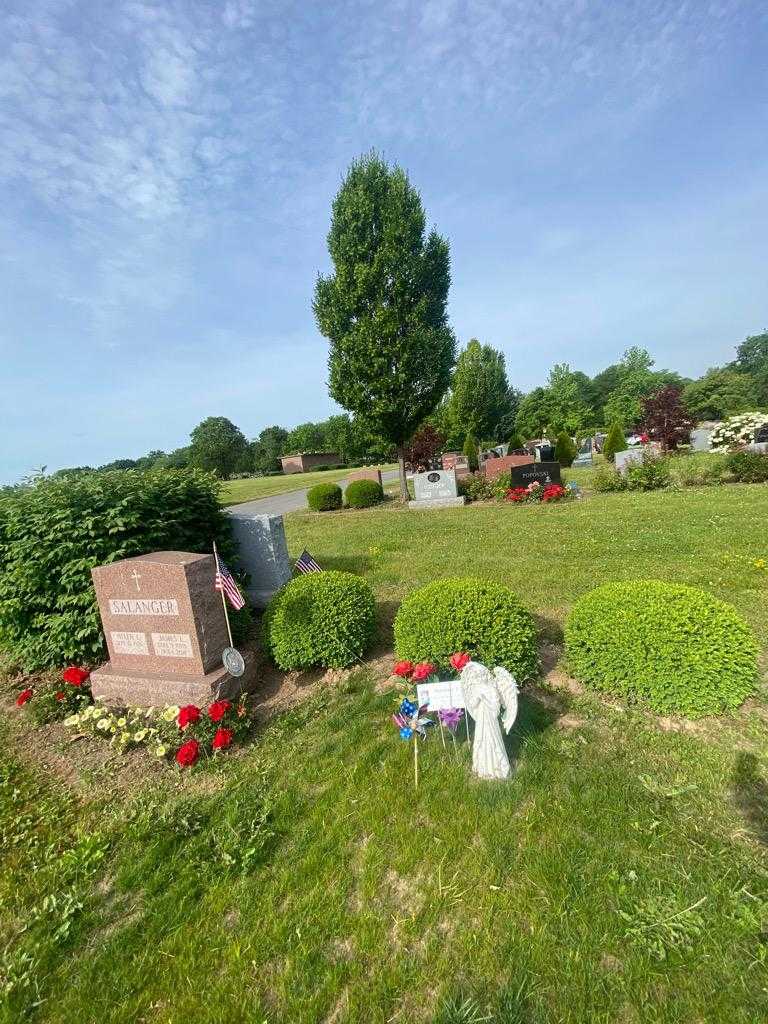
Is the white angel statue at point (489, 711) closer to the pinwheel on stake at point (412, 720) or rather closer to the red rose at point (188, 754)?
the pinwheel on stake at point (412, 720)

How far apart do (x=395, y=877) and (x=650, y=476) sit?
50.4ft

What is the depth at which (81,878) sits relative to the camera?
2588 mm

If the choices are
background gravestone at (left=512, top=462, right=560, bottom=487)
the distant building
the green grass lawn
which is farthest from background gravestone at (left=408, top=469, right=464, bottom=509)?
the distant building

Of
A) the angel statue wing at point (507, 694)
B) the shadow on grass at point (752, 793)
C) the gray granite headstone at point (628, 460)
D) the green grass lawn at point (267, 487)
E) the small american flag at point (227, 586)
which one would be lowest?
the shadow on grass at point (752, 793)

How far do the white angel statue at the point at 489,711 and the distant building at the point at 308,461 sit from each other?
65.1 metres

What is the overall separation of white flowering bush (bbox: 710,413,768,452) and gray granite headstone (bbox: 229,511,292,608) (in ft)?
60.5

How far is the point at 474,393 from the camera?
37562 mm

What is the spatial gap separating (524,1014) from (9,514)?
6330 mm

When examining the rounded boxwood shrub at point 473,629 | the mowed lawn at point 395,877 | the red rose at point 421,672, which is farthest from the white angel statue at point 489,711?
the rounded boxwood shrub at point 473,629

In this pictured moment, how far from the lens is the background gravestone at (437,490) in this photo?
52.9ft

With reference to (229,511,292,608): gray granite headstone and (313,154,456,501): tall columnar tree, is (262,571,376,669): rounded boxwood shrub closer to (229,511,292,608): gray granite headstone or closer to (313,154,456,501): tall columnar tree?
A: (229,511,292,608): gray granite headstone

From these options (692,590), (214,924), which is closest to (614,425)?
(692,590)

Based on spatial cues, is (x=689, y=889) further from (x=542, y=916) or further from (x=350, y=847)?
(x=350, y=847)

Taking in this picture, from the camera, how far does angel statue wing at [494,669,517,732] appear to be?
288 centimetres
